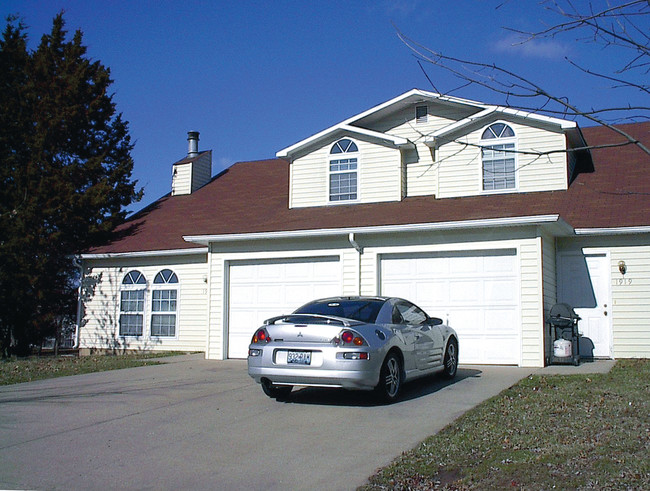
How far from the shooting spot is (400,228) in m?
14.2

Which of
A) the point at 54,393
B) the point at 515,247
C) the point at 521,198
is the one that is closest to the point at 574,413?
the point at 515,247

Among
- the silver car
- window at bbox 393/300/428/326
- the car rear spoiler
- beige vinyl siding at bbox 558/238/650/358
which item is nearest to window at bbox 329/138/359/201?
beige vinyl siding at bbox 558/238/650/358

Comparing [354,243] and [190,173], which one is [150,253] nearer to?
[190,173]

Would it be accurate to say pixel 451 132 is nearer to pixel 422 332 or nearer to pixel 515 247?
pixel 515 247

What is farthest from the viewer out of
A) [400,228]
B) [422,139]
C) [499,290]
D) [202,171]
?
[202,171]

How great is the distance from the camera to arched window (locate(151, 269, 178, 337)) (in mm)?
18859

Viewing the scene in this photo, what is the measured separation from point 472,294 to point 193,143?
14.2 metres

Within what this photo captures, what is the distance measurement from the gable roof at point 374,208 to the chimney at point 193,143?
5.96ft

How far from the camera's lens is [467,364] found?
13922mm

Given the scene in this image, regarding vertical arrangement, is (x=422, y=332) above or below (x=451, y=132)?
below

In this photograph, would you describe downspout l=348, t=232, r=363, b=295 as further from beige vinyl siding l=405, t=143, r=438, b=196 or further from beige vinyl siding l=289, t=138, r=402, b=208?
beige vinyl siding l=405, t=143, r=438, b=196

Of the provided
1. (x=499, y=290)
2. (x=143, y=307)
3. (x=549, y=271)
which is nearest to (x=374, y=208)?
(x=499, y=290)

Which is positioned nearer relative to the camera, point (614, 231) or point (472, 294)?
point (472, 294)

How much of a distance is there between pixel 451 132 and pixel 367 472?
481 inches
